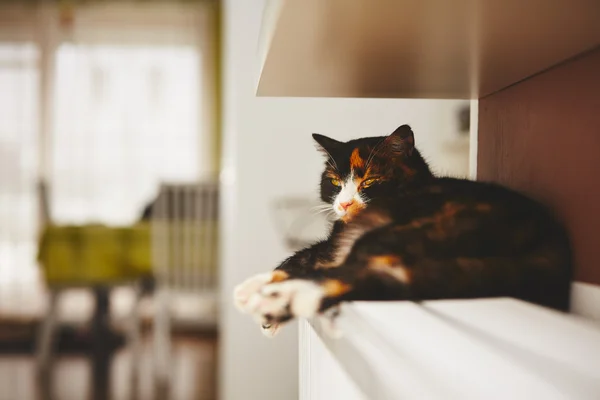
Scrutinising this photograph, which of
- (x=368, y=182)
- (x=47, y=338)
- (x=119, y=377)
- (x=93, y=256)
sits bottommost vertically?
(x=119, y=377)

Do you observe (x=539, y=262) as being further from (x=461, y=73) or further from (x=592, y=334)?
(x=461, y=73)

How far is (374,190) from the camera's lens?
24.5 inches

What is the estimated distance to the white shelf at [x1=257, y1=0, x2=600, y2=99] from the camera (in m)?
0.41

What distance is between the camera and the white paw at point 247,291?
40 centimetres

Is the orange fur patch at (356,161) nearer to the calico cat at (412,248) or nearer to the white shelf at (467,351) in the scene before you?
the calico cat at (412,248)

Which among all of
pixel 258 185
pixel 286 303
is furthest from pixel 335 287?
pixel 258 185

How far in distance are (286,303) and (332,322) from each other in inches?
2.6

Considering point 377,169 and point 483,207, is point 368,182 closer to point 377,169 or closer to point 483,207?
point 377,169

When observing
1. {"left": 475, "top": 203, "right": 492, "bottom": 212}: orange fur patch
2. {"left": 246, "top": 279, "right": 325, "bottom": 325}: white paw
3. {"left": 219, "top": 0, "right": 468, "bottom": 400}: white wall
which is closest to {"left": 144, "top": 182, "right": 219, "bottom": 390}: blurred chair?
{"left": 219, "top": 0, "right": 468, "bottom": 400}: white wall

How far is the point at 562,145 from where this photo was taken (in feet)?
1.95

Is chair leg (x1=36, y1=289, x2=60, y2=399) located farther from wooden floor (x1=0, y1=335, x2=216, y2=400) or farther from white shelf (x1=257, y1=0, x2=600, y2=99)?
white shelf (x1=257, y1=0, x2=600, y2=99)

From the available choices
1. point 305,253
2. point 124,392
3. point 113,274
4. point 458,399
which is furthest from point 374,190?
point 113,274

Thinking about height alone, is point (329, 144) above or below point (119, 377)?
above

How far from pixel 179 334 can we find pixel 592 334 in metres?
3.93
